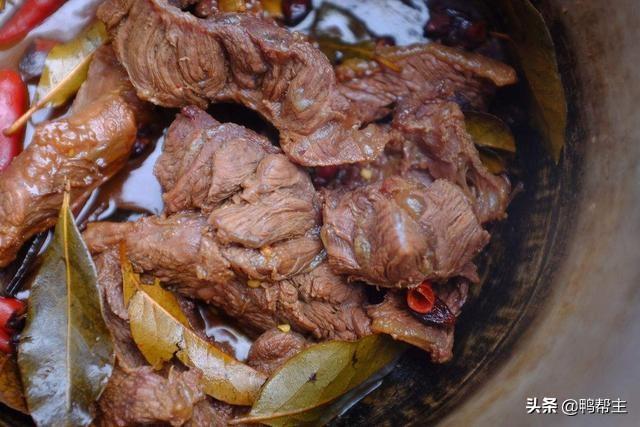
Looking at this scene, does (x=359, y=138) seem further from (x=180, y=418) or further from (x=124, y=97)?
(x=180, y=418)

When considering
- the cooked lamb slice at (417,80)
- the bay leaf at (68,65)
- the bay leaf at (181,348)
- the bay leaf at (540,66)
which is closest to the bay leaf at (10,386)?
the bay leaf at (181,348)

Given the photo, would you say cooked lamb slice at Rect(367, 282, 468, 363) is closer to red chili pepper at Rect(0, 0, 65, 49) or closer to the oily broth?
the oily broth

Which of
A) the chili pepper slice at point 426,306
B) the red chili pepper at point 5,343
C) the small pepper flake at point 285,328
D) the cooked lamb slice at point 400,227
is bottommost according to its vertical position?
the red chili pepper at point 5,343

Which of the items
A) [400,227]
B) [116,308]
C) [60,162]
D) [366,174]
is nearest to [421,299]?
[400,227]

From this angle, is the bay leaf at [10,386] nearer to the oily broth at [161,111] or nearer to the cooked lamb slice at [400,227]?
the oily broth at [161,111]

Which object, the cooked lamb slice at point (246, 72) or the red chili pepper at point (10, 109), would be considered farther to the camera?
the red chili pepper at point (10, 109)

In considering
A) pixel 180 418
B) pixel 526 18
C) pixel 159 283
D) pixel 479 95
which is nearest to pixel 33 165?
pixel 159 283

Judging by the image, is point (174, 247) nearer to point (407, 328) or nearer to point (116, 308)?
point (116, 308)
